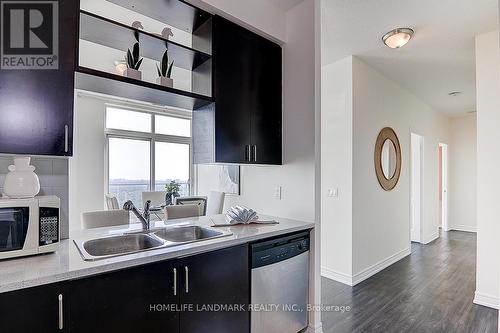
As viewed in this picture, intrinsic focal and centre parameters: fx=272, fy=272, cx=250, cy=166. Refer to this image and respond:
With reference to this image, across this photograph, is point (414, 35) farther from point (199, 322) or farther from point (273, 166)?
point (199, 322)

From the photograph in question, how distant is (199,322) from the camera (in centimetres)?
165

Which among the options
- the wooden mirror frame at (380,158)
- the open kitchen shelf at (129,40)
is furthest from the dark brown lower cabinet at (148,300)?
the wooden mirror frame at (380,158)

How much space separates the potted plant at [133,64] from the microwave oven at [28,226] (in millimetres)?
906

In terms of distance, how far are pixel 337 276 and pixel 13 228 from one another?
332cm

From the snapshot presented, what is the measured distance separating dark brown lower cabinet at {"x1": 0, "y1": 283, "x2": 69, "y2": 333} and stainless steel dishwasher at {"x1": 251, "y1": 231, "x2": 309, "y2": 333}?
1.11 m

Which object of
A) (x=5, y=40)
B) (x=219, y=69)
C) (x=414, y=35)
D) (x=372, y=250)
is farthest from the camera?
(x=372, y=250)

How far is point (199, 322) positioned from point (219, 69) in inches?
70.8

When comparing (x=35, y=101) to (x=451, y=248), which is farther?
(x=451, y=248)

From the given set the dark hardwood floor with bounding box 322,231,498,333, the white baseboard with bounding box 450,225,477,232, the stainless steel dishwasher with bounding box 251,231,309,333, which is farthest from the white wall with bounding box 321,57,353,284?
the white baseboard with bounding box 450,225,477,232

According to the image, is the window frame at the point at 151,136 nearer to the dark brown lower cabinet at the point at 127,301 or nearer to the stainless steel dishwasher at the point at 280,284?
the stainless steel dishwasher at the point at 280,284

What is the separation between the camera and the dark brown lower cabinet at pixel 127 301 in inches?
49.3

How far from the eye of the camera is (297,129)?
2.51m

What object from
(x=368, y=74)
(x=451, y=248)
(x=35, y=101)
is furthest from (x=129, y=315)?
(x=451, y=248)

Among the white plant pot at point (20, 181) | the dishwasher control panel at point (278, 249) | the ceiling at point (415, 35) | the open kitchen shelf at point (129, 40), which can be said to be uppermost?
the ceiling at point (415, 35)
